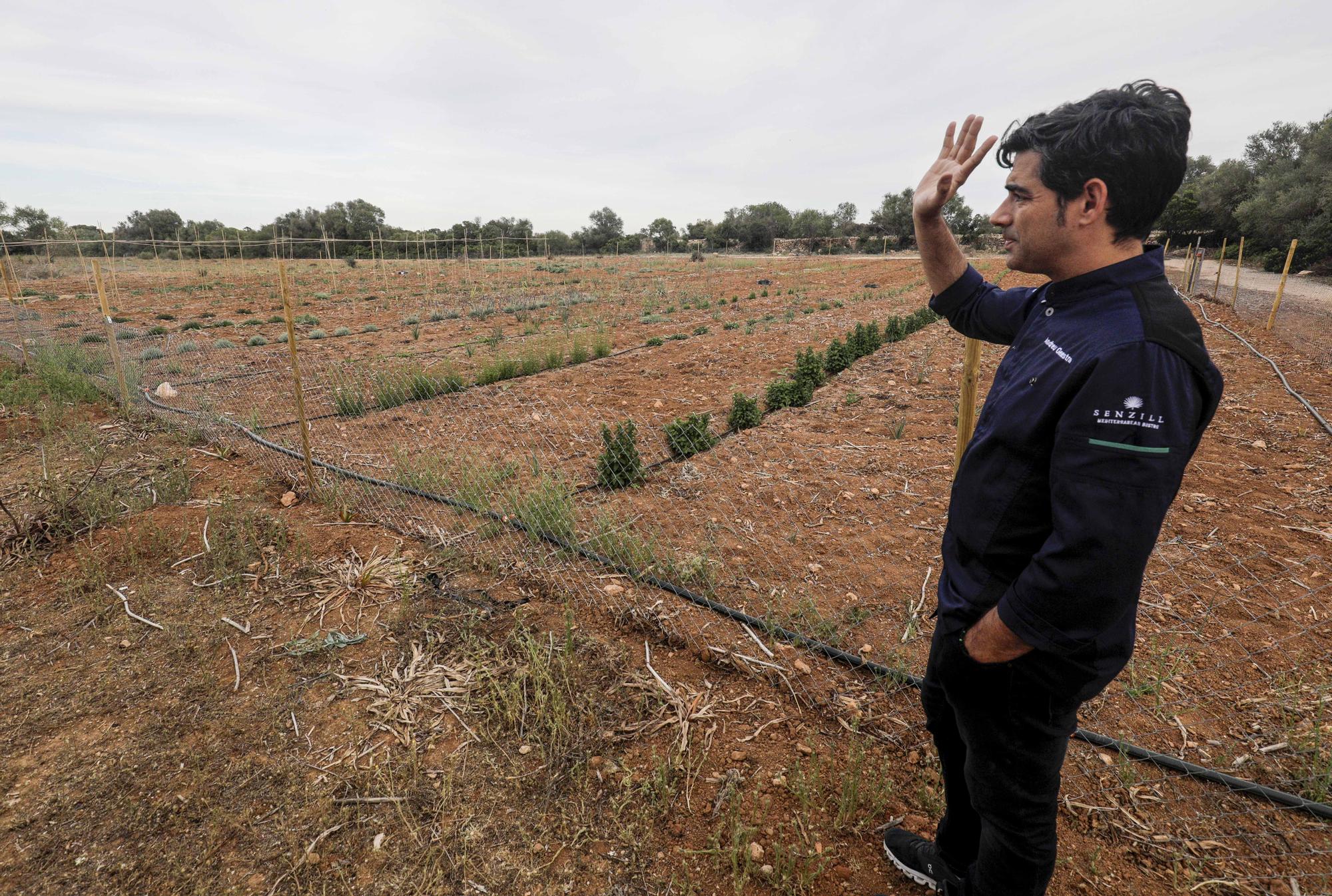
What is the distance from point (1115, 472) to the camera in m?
1.04

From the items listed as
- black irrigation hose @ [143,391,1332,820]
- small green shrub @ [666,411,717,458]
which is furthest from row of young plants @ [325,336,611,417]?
small green shrub @ [666,411,717,458]

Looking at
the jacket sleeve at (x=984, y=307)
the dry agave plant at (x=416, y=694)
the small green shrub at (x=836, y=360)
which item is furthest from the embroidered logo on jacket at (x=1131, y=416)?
the small green shrub at (x=836, y=360)

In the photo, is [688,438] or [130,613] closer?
[130,613]

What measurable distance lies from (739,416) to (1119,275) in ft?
17.3

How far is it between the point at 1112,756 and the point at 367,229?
56260 millimetres

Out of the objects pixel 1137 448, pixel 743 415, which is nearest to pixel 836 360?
pixel 743 415

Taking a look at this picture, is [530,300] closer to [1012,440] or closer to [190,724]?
[190,724]

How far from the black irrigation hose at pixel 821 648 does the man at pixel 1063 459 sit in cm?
126

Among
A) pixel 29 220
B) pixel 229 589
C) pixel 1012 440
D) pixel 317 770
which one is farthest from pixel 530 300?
pixel 29 220

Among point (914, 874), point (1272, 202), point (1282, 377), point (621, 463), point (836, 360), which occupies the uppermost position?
point (1272, 202)

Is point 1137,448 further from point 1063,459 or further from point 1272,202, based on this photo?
point 1272,202

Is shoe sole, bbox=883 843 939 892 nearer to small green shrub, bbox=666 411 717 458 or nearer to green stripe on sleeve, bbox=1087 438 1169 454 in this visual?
green stripe on sleeve, bbox=1087 438 1169 454

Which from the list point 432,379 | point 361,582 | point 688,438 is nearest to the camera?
point 361,582

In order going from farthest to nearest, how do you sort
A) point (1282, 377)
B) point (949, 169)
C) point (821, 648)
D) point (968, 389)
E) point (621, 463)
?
point (1282, 377) → point (621, 463) → point (821, 648) → point (968, 389) → point (949, 169)
